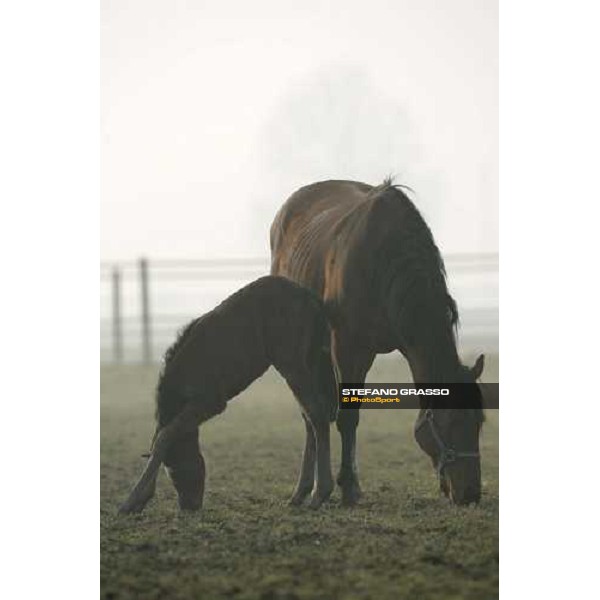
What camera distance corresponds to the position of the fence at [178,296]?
4164 millimetres

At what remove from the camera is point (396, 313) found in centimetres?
406

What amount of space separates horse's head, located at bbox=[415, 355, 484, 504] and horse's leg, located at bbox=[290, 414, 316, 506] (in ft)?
1.80

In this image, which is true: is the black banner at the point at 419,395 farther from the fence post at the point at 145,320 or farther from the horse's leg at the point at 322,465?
the fence post at the point at 145,320

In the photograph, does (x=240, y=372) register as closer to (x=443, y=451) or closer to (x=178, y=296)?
(x=178, y=296)

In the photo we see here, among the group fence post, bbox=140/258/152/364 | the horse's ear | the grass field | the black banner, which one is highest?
fence post, bbox=140/258/152/364

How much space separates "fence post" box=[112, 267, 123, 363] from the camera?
4.34 m

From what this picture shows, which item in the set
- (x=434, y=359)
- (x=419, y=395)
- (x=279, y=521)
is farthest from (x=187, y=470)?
(x=434, y=359)

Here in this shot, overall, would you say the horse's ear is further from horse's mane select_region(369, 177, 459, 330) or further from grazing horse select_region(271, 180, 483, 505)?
horse's mane select_region(369, 177, 459, 330)

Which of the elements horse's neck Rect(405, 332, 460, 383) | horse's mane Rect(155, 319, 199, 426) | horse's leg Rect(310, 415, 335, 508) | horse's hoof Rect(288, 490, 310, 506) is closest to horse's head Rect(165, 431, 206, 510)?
horse's mane Rect(155, 319, 199, 426)

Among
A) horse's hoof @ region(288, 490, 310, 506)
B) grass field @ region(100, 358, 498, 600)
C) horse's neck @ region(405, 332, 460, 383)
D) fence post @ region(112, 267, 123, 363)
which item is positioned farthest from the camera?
fence post @ region(112, 267, 123, 363)

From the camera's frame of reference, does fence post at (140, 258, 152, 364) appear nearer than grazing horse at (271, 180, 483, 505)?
No

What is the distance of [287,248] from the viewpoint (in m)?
4.32

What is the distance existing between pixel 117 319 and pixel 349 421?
1.25 m
